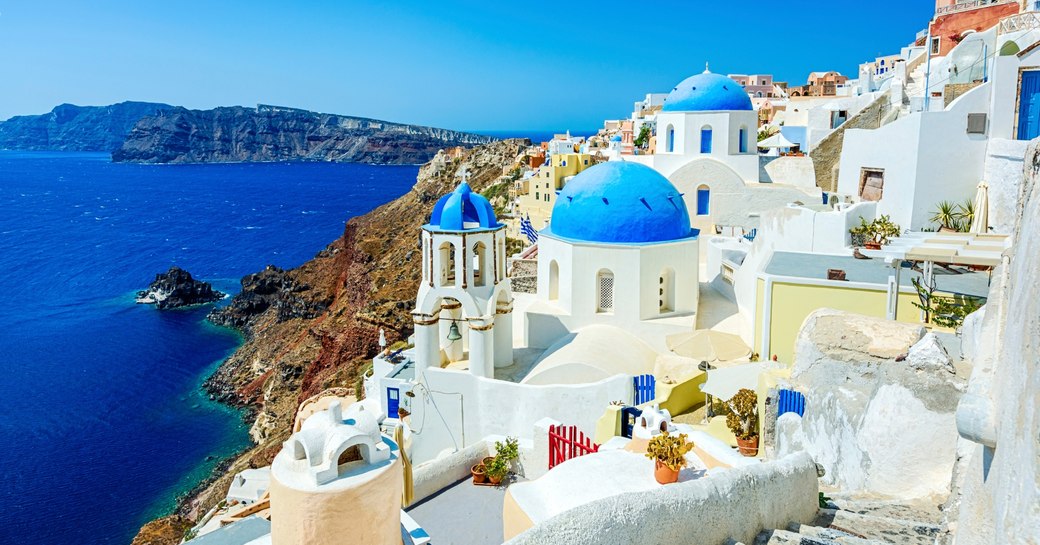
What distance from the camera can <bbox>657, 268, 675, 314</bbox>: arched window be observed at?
1784 centimetres

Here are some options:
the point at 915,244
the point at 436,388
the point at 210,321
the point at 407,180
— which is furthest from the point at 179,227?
the point at 915,244

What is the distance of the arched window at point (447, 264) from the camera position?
16.7 m

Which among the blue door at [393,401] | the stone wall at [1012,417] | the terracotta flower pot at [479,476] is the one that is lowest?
the blue door at [393,401]

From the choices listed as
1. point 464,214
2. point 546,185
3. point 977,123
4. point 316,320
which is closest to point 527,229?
point 546,185

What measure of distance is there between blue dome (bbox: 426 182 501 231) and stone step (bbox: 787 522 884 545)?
11.0m

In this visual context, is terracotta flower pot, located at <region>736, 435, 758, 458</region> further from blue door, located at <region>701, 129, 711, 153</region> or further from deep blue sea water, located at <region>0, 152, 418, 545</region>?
deep blue sea water, located at <region>0, 152, 418, 545</region>

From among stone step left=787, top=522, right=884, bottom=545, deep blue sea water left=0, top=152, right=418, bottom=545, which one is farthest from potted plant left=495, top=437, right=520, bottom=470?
deep blue sea water left=0, top=152, right=418, bottom=545

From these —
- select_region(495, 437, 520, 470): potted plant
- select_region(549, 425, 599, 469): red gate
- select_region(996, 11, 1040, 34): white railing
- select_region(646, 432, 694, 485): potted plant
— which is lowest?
select_region(495, 437, 520, 470): potted plant

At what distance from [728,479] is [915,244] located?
8616 mm

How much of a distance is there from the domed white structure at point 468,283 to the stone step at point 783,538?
10.4 m

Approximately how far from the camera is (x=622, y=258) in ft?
56.7

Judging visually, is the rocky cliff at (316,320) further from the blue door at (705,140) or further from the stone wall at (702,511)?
the stone wall at (702,511)

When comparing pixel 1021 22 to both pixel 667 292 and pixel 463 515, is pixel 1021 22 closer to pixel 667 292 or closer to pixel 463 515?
pixel 667 292

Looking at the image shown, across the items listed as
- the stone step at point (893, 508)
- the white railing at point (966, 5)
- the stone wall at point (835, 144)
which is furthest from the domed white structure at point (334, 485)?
the white railing at point (966, 5)
